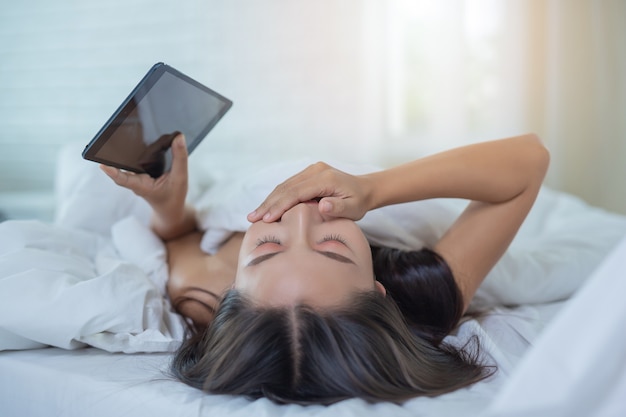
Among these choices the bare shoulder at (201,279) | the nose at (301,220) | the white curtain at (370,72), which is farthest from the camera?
the white curtain at (370,72)

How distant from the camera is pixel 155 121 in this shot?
1.04 metres

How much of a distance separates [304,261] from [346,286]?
0.07 meters

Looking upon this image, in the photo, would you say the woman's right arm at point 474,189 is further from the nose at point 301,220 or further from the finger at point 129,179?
the finger at point 129,179

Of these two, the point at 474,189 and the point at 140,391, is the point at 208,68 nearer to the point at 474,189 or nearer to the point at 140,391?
the point at 474,189

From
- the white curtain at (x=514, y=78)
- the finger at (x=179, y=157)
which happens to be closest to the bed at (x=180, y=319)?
the finger at (x=179, y=157)

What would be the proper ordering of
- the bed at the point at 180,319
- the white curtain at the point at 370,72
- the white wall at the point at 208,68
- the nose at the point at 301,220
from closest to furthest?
the bed at the point at 180,319 < the nose at the point at 301,220 < the white wall at the point at 208,68 < the white curtain at the point at 370,72

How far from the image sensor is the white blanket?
890 mm

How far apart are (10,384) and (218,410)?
36 cm

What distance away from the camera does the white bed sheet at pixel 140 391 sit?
2.37 ft

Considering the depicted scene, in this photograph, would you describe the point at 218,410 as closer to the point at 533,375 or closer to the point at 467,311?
the point at 533,375

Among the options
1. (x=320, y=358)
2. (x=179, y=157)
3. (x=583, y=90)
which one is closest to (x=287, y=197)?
(x=320, y=358)

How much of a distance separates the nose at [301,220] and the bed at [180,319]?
227 millimetres

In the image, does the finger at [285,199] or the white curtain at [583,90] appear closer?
the finger at [285,199]

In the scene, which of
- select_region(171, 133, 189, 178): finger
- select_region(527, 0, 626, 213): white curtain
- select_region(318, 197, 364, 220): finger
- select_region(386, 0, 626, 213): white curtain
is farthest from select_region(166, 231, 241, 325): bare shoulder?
select_region(527, 0, 626, 213): white curtain
